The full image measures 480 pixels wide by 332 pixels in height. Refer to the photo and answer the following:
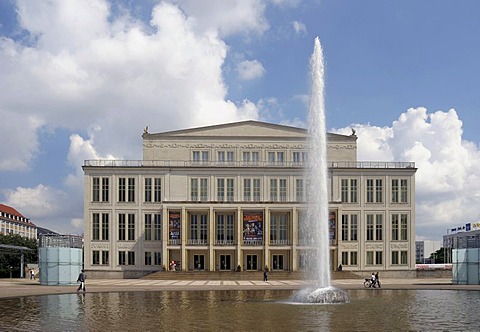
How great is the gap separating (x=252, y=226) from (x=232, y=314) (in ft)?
168

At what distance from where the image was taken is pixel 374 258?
3312 inches

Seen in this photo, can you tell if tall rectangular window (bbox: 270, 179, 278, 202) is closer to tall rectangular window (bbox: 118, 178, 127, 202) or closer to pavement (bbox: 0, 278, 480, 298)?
tall rectangular window (bbox: 118, 178, 127, 202)

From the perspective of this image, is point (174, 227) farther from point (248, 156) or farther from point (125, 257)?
point (248, 156)

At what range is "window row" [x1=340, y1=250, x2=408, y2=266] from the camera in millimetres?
83812

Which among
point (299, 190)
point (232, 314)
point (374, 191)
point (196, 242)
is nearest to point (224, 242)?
point (196, 242)

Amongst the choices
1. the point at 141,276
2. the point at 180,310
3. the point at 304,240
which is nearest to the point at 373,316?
the point at 180,310

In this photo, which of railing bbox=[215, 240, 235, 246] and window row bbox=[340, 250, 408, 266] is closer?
railing bbox=[215, 240, 235, 246]

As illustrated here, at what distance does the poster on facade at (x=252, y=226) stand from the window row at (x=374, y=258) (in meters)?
12.3

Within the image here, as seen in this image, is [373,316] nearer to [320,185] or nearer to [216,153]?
[320,185]

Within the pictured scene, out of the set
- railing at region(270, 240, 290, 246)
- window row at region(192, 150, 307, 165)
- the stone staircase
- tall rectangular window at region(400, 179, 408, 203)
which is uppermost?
window row at region(192, 150, 307, 165)

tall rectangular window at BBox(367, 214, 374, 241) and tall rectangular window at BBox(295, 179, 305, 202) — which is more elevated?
tall rectangular window at BBox(295, 179, 305, 202)

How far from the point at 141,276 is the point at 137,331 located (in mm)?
60708

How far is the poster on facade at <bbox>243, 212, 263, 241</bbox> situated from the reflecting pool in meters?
40.3

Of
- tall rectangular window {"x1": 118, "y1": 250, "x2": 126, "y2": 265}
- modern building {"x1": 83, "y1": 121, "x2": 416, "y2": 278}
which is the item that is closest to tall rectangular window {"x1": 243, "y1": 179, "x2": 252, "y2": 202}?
modern building {"x1": 83, "y1": 121, "x2": 416, "y2": 278}
